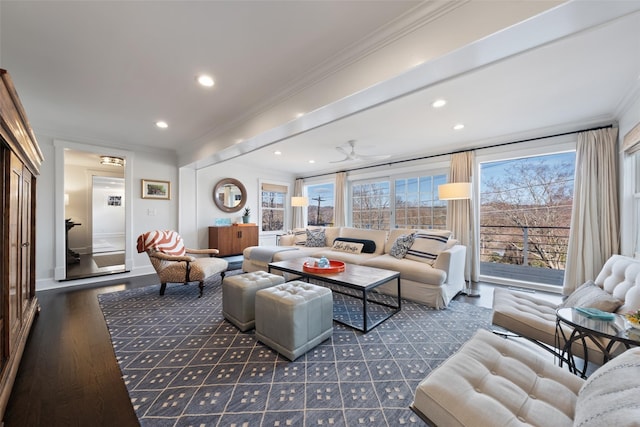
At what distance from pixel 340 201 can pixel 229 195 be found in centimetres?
271

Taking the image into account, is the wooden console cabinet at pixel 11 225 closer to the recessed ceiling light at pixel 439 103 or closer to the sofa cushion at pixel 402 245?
the recessed ceiling light at pixel 439 103

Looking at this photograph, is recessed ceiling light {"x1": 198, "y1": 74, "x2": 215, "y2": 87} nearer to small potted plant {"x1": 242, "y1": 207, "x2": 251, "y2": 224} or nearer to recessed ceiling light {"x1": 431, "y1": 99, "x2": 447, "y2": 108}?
recessed ceiling light {"x1": 431, "y1": 99, "x2": 447, "y2": 108}

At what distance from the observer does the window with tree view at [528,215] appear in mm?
4180

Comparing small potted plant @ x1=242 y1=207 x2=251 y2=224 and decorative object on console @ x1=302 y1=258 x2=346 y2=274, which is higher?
small potted plant @ x1=242 y1=207 x2=251 y2=224

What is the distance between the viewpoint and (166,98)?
2.74 meters

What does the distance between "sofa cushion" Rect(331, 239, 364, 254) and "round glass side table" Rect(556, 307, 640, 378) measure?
110 inches

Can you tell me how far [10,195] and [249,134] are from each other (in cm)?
209

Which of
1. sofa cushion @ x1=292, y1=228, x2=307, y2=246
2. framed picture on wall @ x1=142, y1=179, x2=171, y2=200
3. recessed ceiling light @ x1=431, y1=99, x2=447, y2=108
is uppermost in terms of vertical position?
recessed ceiling light @ x1=431, y1=99, x2=447, y2=108

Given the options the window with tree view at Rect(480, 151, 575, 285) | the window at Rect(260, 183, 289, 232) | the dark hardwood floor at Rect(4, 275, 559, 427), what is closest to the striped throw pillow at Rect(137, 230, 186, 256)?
the dark hardwood floor at Rect(4, 275, 559, 427)

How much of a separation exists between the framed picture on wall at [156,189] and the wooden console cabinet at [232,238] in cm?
111

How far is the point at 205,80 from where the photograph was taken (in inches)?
92.8

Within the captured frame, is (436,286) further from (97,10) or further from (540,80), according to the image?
(97,10)

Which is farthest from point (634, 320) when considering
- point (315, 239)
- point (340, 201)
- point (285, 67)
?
point (340, 201)

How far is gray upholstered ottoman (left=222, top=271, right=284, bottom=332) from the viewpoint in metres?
2.35
